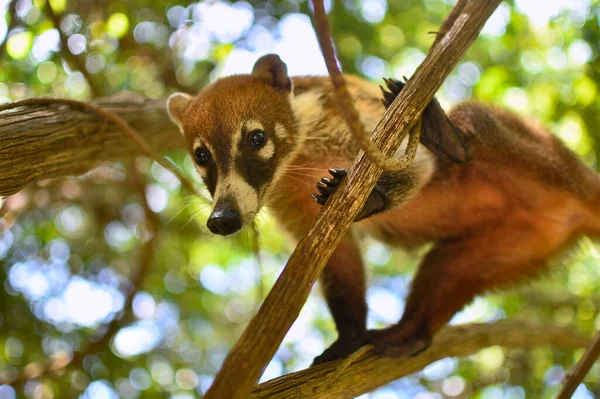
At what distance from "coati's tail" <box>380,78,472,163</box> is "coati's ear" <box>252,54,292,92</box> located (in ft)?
2.82

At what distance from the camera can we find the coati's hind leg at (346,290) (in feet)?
13.0

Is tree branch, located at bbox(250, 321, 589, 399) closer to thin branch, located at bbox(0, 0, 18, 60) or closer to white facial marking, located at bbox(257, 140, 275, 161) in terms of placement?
white facial marking, located at bbox(257, 140, 275, 161)

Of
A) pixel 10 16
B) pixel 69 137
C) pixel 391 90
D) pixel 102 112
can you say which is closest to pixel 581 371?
pixel 391 90

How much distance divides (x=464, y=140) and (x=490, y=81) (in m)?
1.84

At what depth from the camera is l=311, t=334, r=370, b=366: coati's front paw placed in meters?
3.53

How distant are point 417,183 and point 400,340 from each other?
975 mm

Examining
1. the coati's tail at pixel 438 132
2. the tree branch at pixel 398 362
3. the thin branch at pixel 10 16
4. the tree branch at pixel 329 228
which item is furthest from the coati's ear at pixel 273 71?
the tree branch at pixel 398 362

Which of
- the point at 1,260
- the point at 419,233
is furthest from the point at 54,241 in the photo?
the point at 419,233

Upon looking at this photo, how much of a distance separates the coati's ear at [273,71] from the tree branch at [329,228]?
138cm

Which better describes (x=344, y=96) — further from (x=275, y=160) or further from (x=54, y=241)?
(x=54, y=241)

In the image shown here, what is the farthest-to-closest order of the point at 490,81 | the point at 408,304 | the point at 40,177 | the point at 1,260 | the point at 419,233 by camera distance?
1. the point at 490,81
2. the point at 1,260
3. the point at 419,233
4. the point at 408,304
5. the point at 40,177


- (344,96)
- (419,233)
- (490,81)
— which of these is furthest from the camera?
(490,81)

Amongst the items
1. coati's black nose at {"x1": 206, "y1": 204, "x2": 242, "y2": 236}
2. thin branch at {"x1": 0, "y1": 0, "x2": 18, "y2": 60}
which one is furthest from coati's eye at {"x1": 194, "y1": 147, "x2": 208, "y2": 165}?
thin branch at {"x1": 0, "y1": 0, "x2": 18, "y2": 60}

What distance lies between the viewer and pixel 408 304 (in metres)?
4.03
